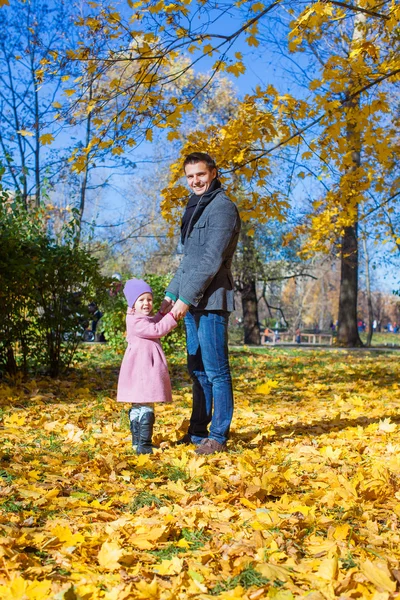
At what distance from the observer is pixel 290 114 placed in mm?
7480

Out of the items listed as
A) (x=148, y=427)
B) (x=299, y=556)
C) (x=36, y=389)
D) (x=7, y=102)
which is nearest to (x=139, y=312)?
(x=148, y=427)

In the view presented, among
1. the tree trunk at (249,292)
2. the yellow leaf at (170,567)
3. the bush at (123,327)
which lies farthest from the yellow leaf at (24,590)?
the tree trunk at (249,292)

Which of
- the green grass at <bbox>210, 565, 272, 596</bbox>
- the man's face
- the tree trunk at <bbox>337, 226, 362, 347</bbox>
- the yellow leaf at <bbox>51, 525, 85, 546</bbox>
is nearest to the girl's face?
the man's face

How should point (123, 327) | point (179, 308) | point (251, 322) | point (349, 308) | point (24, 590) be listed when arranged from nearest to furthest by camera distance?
point (24, 590)
point (179, 308)
point (123, 327)
point (349, 308)
point (251, 322)

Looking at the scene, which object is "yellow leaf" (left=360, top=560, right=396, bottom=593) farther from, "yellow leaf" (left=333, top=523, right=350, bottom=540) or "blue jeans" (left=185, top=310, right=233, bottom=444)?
"blue jeans" (left=185, top=310, right=233, bottom=444)

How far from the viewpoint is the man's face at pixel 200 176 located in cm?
421

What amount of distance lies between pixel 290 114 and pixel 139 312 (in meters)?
4.17

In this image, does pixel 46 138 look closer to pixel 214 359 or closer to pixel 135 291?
pixel 135 291

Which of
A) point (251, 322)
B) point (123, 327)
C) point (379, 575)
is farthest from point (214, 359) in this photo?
point (251, 322)

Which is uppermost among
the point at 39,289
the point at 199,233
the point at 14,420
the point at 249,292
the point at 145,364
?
the point at 249,292

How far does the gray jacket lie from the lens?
13.3 ft

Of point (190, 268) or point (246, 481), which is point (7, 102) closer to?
point (190, 268)

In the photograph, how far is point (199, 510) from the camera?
308 cm

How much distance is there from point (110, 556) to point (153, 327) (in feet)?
6.05
